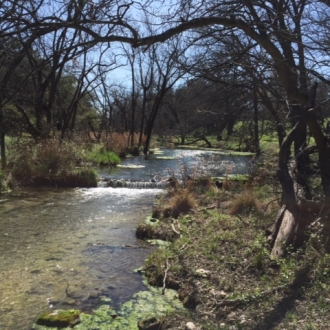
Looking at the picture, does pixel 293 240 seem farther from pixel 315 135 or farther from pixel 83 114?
pixel 83 114

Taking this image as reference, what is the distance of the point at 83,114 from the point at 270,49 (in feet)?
91.2

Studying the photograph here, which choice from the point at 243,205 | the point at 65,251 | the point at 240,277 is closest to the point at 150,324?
the point at 240,277

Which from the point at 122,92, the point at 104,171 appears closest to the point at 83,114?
the point at 122,92

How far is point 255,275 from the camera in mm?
4895

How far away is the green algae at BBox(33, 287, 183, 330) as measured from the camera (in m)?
4.27

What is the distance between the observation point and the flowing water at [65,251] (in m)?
4.93

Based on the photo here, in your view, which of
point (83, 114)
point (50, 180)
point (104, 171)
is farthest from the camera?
point (83, 114)

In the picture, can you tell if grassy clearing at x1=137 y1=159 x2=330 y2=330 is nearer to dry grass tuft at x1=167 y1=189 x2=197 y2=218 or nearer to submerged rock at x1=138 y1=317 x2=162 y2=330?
submerged rock at x1=138 y1=317 x2=162 y2=330

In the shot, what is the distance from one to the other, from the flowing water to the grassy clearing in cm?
60

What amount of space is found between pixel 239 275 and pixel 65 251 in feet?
10.0

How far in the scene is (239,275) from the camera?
5.00m

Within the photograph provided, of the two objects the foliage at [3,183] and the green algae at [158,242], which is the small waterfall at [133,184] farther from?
the green algae at [158,242]

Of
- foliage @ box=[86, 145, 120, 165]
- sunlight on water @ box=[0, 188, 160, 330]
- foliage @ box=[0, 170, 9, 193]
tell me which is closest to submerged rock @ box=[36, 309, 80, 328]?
sunlight on water @ box=[0, 188, 160, 330]

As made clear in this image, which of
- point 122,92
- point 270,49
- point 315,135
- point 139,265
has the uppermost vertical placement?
point 122,92
